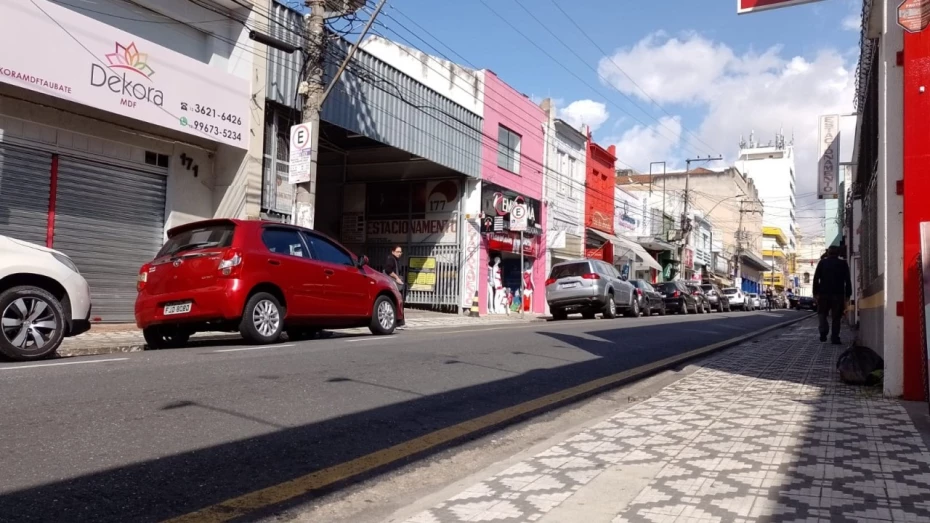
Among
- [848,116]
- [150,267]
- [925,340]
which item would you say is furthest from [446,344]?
[848,116]

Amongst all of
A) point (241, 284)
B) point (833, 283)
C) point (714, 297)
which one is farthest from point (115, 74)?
point (714, 297)

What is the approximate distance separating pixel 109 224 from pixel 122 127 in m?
1.83

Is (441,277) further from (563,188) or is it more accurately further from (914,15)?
(914,15)

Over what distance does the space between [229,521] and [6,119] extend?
11208 mm

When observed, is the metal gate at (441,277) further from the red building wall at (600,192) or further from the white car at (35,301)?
the white car at (35,301)

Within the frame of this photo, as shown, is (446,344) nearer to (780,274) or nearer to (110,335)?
(110,335)

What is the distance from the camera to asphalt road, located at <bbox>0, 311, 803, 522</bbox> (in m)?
3.69

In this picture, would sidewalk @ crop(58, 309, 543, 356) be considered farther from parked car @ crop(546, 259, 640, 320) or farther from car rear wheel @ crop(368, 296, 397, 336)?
parked car @ crop(546, 259, 640, 320)

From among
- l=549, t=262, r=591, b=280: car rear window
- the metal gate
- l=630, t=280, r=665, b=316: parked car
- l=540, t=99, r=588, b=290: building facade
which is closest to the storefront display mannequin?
the metal gate

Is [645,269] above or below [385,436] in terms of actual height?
above

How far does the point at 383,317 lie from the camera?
12.1 m

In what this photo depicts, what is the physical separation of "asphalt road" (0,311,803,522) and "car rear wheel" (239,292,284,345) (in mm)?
384

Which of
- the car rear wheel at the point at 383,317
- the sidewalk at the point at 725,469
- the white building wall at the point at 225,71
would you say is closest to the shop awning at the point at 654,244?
the white building wall at the point at 225,71

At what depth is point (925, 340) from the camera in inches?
225
